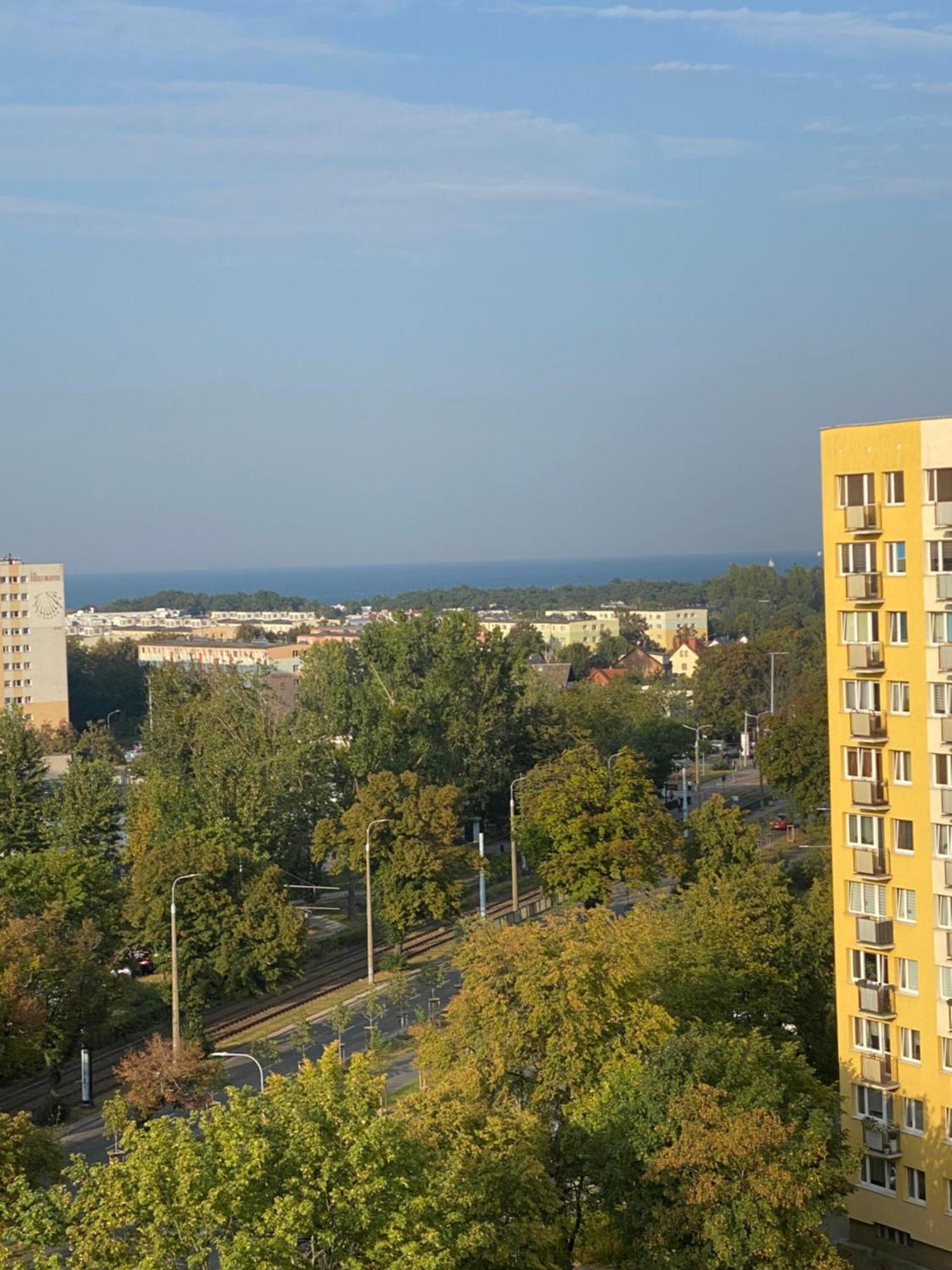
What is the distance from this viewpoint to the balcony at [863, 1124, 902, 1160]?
25.8 metres

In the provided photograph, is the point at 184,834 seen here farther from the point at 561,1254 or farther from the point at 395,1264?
the point at 395,1264

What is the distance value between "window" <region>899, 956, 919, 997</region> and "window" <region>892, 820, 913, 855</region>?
1778 millimetres

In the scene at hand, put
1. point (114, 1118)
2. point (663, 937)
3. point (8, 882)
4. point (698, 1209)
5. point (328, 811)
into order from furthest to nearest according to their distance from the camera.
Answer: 1. point (328, 811)
2. point (8, 882)
3. point (663, 937)
4. point (114, 1118)
5. point (698, 1209)

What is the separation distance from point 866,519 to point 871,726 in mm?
3399

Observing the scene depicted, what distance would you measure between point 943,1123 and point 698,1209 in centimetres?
550

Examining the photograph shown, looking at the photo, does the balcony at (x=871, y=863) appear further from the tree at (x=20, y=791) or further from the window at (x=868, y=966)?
the tree at (x=20, y=791)

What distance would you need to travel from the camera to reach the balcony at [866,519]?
1028 inches

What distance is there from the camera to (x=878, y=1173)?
85.8 ft

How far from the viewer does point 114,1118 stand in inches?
990

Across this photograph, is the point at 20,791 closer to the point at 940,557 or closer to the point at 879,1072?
the point at 879,1072

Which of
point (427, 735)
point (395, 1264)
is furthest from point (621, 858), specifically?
point (395, 1264)

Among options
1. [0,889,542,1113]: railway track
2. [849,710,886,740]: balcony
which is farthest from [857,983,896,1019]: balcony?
[0,889,542,1113]: railway track

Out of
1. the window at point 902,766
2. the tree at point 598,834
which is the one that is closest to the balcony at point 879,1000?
the window at point 902,766

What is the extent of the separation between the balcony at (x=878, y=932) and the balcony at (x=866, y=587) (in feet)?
17.1
